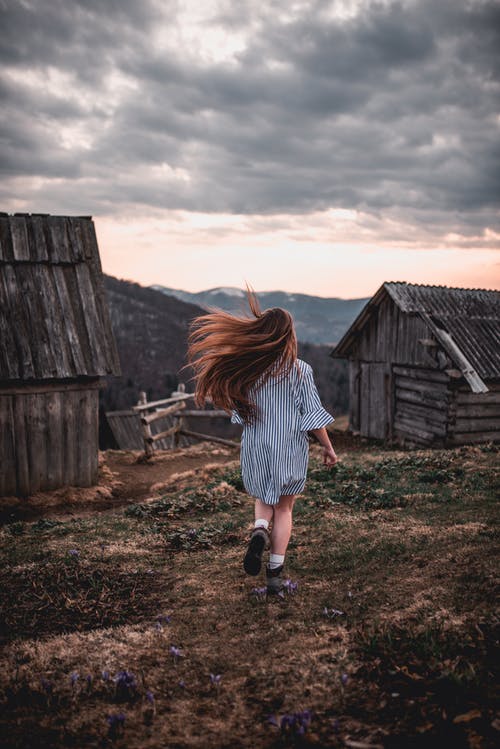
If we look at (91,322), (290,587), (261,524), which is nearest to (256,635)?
(290,587)

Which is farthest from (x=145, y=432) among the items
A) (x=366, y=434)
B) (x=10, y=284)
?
(x=366, y=434)

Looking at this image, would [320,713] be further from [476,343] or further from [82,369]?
[476,343]

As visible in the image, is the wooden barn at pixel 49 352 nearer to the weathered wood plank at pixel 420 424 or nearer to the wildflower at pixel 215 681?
the wildflower at pixel 215 681

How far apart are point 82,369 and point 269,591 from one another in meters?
8.04

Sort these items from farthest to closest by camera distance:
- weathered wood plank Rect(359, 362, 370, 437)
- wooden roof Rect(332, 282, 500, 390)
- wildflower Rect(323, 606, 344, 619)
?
1. weathered wood plank Rect(359, 362, 370, 437)
2. wooden roof Rect(332, 282, 500, 390)
3. wildflower Rect(323, 606, 344, 619)

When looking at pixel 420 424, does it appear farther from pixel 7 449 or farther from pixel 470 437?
pixel 7 449

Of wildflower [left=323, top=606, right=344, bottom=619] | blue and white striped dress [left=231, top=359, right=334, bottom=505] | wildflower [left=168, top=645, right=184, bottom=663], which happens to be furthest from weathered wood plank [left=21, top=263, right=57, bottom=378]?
wildflower [left=323, top=606, right=344, bottom=619]

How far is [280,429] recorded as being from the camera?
15.0 ft

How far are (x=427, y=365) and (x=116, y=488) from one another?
10.3m

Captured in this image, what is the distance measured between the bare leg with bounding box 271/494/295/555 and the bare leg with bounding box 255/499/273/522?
0.07 meters

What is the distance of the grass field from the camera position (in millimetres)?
2732

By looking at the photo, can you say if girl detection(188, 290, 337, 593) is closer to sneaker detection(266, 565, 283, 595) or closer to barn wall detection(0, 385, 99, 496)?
sneaker detection(266, 565, 283, 595)

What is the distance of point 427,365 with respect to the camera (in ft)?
54.1

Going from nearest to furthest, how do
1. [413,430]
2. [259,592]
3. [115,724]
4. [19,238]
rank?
1. [115,724]
2. [259,592]
3. [19,238]
4. [413,430]
